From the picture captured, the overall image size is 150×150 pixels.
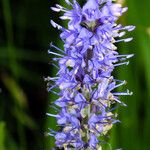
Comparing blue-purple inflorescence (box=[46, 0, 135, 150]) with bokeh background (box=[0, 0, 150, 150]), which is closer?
blue-purple inflorescence (box=[46, 0, 135, 150])

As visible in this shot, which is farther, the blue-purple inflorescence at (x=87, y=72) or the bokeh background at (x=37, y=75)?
the bokeh background at (x=37, y=75)

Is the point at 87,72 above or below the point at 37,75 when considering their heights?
below

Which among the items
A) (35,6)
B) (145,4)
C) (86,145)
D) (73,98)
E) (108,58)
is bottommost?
(86,145)

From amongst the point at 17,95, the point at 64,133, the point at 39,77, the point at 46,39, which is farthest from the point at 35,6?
the point at 64,133

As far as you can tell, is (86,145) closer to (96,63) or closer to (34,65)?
(96,63)
